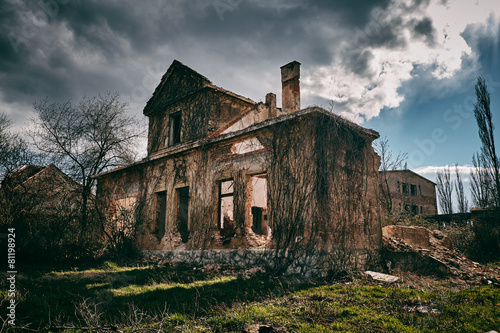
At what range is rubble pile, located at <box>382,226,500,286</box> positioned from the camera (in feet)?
26.6

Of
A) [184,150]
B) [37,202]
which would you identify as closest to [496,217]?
[184,150]

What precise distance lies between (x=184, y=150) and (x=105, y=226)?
16.5 ft

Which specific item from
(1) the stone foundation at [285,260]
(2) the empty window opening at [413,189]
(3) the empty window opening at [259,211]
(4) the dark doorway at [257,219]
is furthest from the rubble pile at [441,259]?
(2) the empty window opening at [413,189]

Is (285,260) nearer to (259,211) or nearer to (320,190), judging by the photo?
(320,190)

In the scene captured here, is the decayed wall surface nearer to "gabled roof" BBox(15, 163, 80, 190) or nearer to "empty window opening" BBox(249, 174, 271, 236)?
"gabled roof" BBox(15, 163, 80, 190)

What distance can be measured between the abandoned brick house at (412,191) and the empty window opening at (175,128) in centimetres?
2104

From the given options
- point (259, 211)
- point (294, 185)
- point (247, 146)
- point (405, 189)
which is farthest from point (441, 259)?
point (405, 189)

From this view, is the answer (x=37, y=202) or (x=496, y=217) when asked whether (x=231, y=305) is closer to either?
(x=37, y=202)

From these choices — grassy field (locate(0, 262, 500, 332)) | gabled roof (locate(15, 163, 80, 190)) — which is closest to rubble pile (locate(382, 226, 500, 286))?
grassy field (locate(0, 262, 500, 332))

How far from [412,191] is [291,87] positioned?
24156mm

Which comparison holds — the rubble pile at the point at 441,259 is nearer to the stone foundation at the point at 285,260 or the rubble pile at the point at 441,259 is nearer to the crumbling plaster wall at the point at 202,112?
the stone foundation at the point at 285,260

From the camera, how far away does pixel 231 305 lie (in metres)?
5.70

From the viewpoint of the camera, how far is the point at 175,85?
16.4 m

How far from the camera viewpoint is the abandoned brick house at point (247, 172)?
9.39 meters
